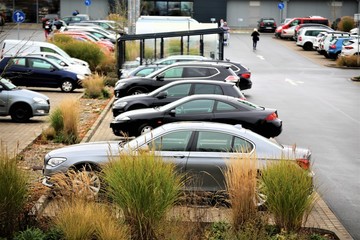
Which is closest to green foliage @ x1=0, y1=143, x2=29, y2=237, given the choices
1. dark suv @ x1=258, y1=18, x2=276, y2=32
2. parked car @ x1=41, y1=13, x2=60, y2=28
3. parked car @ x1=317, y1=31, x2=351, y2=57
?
parked car @ x1=317, y1=31, x2=351, y2=57

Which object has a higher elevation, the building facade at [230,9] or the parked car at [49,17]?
the building facade at [230,9]

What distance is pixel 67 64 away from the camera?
3231 centimetres

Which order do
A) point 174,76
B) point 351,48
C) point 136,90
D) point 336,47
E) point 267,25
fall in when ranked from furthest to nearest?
point 267,25
point 336,47
point 351,48
point 174,76
point 136,90

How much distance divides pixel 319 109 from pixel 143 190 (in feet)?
58.0

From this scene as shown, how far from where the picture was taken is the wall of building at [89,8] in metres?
73.4

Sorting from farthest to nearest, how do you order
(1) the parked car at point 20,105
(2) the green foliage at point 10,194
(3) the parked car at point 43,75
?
1. (3) the parked car at point 43,75
2. (1) the parked car at point 20,105
3. (2) the green foliage at point 10,194

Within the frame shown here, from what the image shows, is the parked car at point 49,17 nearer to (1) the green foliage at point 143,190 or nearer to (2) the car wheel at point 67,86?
(2) the car wheel at point 67,86

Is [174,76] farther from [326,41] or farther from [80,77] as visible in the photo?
[326,41]

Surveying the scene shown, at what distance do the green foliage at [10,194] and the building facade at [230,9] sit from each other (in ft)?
208

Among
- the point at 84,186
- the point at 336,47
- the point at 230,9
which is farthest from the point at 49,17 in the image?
the point at 84,186

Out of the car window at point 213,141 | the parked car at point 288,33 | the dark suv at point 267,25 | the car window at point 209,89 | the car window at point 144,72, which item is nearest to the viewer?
the car window at point 213,141

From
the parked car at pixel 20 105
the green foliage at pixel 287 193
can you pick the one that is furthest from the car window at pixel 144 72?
the green foliage at pixel 287 193

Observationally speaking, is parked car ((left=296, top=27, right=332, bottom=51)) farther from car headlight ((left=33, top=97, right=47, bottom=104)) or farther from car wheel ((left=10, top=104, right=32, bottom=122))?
car wheel ((left=10, top=104, right=32, bottom=122))

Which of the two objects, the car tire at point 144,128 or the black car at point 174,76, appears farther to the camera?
the black car at point 174,76
